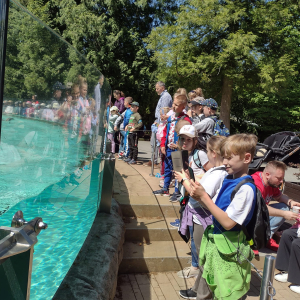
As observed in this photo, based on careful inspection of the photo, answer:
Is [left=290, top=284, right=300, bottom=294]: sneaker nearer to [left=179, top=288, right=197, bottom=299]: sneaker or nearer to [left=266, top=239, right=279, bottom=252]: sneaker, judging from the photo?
[left=266, top=239, right=279, bottom=252]: sneaker

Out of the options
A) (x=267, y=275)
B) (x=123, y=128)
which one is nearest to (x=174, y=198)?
(x=267, y=275)

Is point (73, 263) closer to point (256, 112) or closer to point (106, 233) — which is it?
point (106, 233)

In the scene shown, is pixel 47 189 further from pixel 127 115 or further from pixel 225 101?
pixel 225 101

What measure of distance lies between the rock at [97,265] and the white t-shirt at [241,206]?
1.20 m

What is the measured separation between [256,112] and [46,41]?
23.4 m

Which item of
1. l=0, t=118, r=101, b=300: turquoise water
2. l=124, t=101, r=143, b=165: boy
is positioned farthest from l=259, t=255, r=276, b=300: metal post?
l=124, t=101, r=143, b=165: boy

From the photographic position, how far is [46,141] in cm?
205

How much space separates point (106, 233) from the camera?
12.3 feet

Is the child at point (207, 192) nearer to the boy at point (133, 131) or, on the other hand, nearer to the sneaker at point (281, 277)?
the sneaker at point (281, 277)

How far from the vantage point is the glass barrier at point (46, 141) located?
4.90 ft

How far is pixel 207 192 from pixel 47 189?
1350mm

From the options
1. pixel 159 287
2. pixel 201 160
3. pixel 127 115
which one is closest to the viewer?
pixel 201 160

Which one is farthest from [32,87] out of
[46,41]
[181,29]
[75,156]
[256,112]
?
[256,112]

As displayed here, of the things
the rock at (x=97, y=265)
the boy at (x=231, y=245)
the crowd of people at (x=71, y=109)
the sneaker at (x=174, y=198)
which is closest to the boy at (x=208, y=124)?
the sneaker at (x=174, y=198)
